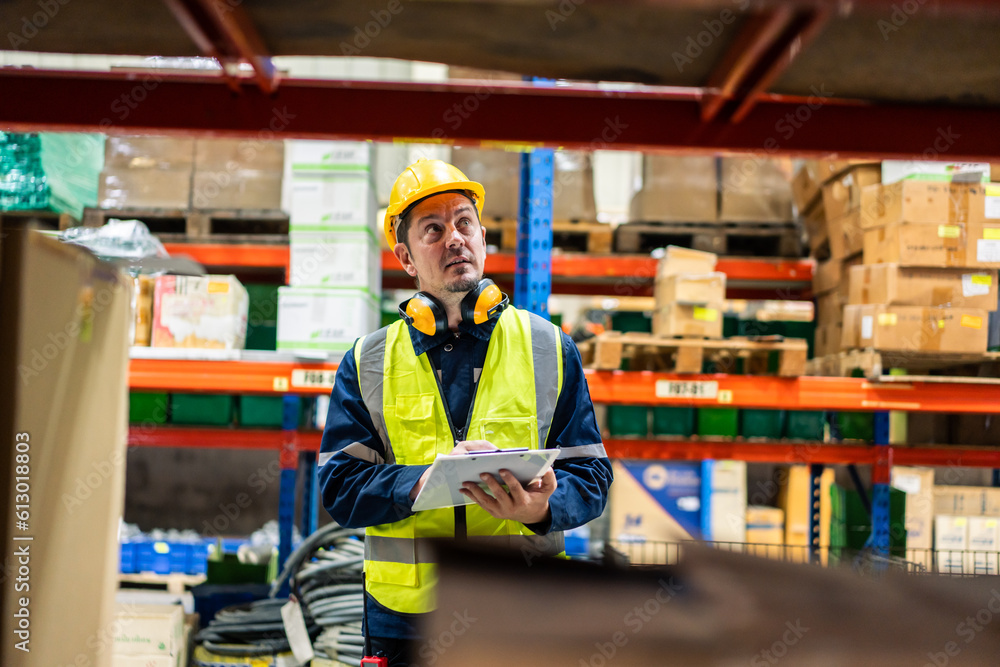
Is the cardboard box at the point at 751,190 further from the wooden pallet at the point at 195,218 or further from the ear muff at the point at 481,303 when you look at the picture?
the ear muff at the point at 481,303

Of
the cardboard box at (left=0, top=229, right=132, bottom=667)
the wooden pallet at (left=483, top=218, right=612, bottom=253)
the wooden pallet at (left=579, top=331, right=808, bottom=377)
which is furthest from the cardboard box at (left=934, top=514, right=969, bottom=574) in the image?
the cardboard box at (left=0, top=229, right=132, bottom=667)

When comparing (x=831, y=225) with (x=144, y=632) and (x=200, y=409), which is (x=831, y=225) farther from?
(x=144, y=632)

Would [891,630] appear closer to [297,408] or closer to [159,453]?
[297,408]

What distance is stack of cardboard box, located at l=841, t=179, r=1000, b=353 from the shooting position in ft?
14.5

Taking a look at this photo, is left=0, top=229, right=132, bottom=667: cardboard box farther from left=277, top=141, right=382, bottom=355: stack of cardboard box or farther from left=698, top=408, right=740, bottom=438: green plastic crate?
left=698, top=408, right=740, bottom=438: green plastic crate

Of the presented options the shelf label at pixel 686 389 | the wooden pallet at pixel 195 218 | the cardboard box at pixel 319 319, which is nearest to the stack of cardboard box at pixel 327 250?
the cardboard box at pixel 319 319

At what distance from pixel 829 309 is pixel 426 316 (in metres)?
3.96

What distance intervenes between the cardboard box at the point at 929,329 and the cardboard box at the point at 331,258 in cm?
324

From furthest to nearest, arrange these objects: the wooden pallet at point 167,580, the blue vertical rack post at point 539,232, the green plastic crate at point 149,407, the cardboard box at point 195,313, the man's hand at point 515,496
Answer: the wooden pallet at point 167,580
the green plastic crate at point 149,407
the cardboard box at point 195,313
the blue vertical rack post at point 539,232
the man's hand at point 515,496

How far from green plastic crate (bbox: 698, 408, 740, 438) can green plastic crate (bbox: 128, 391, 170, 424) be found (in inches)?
143

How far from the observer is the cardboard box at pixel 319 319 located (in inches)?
180

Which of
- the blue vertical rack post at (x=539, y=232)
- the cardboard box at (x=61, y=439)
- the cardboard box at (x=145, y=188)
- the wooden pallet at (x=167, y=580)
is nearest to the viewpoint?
the cardboard box at (x=61, y=439)

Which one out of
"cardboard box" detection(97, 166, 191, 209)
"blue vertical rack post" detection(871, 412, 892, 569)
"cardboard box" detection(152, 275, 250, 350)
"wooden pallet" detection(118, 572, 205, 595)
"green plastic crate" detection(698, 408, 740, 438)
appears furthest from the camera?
"wooden pallet" detection(118, 572, 205, 595)

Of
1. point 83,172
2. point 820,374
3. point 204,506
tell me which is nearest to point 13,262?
point 83,172
